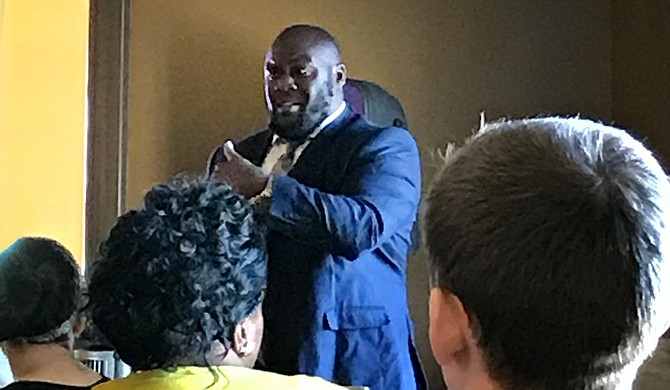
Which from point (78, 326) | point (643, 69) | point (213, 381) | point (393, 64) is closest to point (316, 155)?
point (78, 326)

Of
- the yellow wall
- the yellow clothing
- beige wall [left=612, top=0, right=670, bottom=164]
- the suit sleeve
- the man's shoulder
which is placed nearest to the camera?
the yellow clothing

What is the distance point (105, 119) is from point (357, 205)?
108 cm

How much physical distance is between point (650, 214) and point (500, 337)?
0.40 ft

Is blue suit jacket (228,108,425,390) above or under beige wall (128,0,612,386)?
under

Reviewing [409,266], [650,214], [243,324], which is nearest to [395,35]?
[409,266]

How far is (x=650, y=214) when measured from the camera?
0.66 m

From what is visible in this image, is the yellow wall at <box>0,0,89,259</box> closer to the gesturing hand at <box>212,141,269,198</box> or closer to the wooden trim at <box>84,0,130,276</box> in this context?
the wooden trim at <box>84,0,130,276</box>

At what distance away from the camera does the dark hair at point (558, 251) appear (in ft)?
2.14

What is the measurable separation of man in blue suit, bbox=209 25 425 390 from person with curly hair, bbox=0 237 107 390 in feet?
0.95

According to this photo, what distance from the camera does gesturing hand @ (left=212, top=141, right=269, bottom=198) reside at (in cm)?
154

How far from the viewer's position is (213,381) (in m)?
1.07

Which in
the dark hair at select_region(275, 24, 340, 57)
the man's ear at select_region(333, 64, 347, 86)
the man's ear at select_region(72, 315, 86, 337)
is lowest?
the man's ear at select_region(72, 315, 86, 337)

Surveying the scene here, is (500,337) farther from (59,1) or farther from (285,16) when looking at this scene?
(285,16)

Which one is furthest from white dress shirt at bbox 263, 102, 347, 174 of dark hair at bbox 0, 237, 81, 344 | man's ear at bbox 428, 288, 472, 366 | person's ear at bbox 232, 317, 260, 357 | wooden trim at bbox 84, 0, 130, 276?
man's ear at bbox 428, 288, 472, 366
